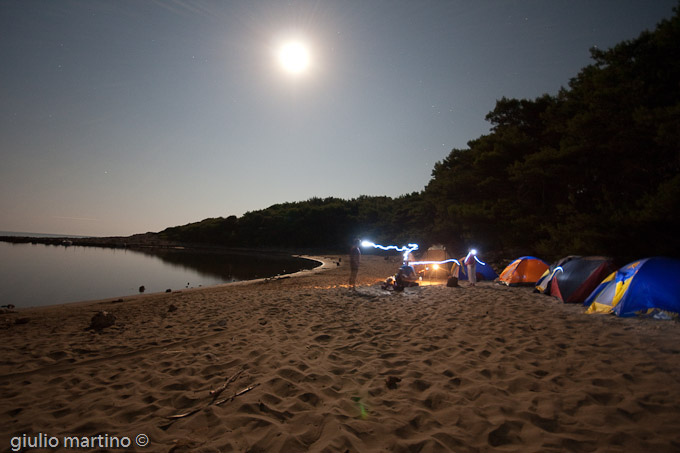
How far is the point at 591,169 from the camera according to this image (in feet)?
44.1

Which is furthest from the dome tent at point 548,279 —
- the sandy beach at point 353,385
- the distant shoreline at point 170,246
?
the distant shoreline at point 170,246

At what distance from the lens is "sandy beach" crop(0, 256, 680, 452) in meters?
2.65

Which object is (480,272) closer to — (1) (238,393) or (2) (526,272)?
(2) (526,272)

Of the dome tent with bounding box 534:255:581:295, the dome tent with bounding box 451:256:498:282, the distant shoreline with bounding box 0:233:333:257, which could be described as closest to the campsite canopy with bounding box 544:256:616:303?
the dome tent with bounding box 534:255:581:295

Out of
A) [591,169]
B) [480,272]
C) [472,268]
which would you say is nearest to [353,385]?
[472,268]

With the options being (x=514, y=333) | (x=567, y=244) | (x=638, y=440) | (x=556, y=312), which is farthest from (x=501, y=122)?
Result: (x=638, y=440)

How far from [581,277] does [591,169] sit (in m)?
7.86

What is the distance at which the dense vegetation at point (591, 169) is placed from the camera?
30.2 ft

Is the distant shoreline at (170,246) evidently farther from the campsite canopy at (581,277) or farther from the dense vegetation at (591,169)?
the campsite canopy at (581,277)

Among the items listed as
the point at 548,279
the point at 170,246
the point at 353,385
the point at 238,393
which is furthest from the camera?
the point at 170,246

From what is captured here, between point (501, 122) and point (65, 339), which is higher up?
point (501, 122)

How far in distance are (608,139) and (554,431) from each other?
14.7m

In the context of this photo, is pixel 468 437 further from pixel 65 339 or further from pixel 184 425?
pixel 65 339

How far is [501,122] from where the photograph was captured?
2306 centimetres
